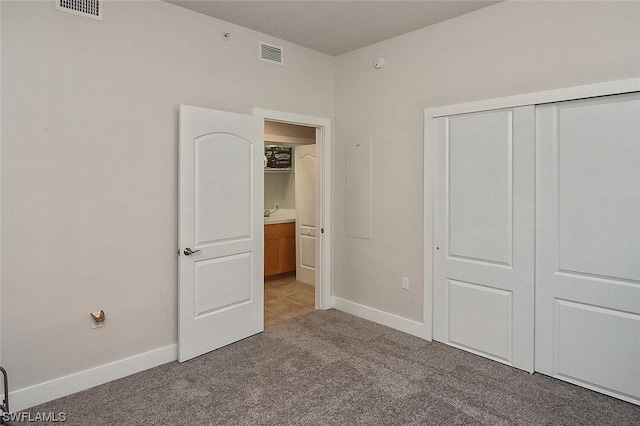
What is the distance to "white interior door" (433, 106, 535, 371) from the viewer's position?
2.82 metres

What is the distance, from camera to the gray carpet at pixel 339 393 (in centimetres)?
226

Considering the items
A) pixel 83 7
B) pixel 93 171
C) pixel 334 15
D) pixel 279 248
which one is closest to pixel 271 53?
pixel 334 15

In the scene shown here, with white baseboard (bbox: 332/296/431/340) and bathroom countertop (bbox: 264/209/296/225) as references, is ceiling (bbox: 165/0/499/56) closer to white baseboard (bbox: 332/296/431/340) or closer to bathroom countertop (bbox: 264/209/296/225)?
white baseboard (bbox: 332/296/431/340)

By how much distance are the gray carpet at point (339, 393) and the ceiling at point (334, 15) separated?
2.81 metres

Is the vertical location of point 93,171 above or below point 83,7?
below

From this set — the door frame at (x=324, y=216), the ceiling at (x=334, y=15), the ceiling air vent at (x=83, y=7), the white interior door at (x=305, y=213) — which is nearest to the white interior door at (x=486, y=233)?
the ceiling at (x=334, y=15)

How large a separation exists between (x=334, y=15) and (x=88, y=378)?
333cm

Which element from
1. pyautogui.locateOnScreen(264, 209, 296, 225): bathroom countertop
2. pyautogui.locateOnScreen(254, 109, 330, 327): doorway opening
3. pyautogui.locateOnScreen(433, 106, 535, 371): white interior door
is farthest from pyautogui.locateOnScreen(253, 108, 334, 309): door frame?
pyautogui.locateOnScreen(264, 209, 296, 225): bathroom countertop

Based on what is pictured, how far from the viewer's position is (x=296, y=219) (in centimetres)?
562

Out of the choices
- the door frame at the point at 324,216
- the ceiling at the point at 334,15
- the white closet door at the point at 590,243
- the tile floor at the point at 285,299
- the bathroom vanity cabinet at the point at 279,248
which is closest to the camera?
the white closet door at the point at 590,243

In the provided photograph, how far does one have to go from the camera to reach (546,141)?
2707mm

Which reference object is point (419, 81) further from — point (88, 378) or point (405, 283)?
point (88, 378)

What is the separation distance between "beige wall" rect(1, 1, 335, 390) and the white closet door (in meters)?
2.70

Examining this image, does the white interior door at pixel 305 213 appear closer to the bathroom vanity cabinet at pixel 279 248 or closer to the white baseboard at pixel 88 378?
the bathroom vanity cabinet at pixel 279 248
